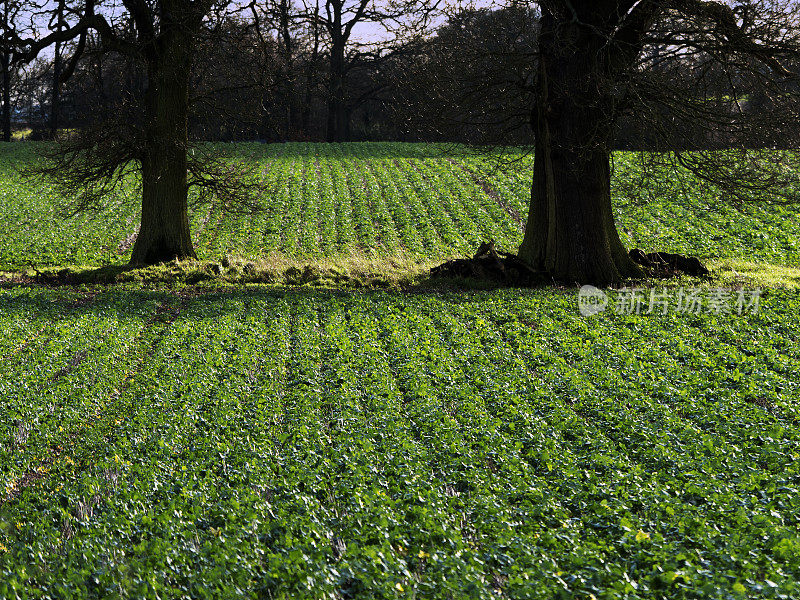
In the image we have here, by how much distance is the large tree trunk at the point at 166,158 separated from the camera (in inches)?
789

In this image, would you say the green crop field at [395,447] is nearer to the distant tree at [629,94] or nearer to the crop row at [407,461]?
the crop row at [407,461]

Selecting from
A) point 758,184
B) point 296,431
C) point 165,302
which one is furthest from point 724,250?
point 296,431

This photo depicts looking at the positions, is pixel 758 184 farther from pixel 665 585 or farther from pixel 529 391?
pixel 665 585

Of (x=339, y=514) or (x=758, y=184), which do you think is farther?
(x=758, y=184)

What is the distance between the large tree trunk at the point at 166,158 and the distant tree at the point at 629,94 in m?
10.3

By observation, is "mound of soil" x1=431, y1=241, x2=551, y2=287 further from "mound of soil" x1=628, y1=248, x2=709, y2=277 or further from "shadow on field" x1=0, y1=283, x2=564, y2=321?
"mound of soil" x1=628, y1=248, x2=709, y2=277

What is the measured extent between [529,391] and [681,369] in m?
2.65

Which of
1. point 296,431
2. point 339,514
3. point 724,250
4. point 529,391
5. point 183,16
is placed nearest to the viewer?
point 339,514

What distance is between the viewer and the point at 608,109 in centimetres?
1645

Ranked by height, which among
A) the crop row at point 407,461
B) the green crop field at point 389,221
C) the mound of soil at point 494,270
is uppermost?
the green crop field at point 389,221

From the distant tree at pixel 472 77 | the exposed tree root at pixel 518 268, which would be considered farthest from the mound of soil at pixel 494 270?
the distant tree at pixel 472 77

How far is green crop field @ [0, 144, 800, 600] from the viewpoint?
5965 millimetres

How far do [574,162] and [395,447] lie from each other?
36.1ft

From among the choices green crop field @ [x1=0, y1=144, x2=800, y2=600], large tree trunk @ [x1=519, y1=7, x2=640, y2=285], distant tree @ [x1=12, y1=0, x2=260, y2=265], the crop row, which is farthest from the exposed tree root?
distant tree @ [x1=12, y1=0, x2=260, y2=265]
